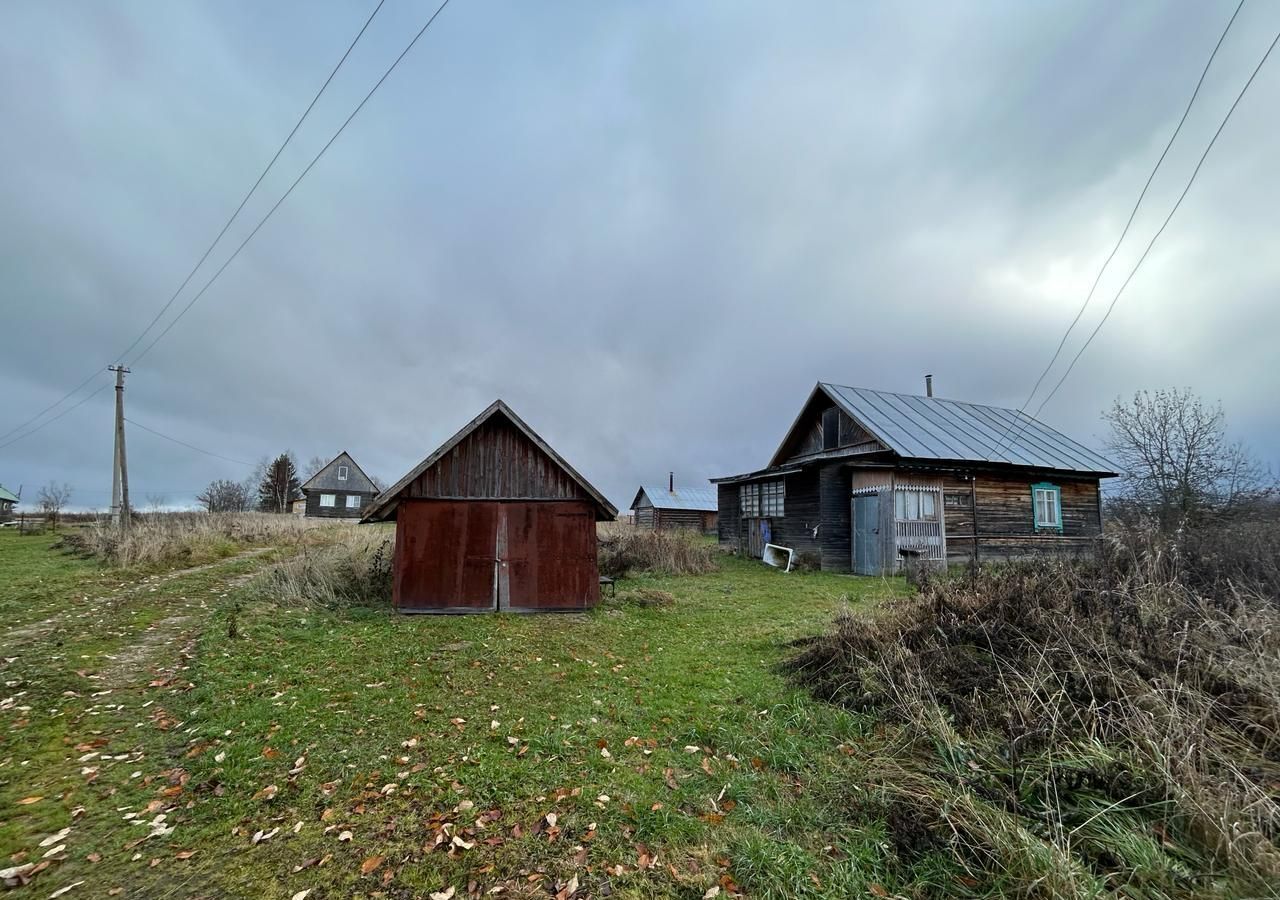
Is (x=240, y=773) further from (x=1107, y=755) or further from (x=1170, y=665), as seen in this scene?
(x=1170, y=665)

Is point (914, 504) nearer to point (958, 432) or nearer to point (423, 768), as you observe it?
point (958, 432)

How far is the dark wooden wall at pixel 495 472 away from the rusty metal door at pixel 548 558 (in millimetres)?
347

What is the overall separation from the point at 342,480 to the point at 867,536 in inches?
2027

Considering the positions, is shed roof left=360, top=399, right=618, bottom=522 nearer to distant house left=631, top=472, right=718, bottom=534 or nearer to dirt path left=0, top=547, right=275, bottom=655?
dirt path left=0, top=547, right=275, bottom=655

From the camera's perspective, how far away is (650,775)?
465cm

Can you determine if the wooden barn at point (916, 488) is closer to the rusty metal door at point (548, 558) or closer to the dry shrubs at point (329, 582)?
the rusty metal door at point (548, 558)

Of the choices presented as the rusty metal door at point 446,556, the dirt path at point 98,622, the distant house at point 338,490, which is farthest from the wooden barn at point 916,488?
the distant house at point 338,490

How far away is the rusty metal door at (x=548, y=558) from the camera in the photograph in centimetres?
1166

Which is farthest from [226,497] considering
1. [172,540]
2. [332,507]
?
[172,540]

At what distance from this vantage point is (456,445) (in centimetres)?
1144

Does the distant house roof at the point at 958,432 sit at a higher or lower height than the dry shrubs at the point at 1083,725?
higher

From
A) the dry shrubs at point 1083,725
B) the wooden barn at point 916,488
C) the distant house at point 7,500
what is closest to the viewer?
the dry shrubs at point 1083,725

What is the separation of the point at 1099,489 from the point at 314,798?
27.9 metres

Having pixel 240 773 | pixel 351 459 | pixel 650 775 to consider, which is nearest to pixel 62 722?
pixel 240 773
